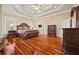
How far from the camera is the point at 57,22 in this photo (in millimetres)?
3133

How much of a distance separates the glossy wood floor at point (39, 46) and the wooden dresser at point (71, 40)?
12 centimetres

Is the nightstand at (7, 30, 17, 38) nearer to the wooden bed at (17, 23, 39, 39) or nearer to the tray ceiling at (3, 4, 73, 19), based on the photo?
the wooden bed at (17, 23, 39, 39)

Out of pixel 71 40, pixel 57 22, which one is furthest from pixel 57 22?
pixel 71 40

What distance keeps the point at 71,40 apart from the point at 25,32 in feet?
2.94

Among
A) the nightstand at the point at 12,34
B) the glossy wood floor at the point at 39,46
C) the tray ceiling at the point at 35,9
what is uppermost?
the tray ceiling at the point at 35,9

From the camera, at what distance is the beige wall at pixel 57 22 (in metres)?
3.12

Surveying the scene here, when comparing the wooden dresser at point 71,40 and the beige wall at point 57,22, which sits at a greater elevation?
the beige wall at point 57,22

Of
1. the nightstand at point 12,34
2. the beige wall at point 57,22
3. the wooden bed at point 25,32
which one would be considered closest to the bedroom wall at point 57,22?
the beige wall at point 57,22

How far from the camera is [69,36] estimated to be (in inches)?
124

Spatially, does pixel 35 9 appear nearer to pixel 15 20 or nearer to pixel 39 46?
pixel 15 20

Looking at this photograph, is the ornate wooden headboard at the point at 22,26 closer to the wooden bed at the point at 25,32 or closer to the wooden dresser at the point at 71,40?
the wooden bed at the point at 25,32

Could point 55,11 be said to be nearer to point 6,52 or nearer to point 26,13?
point 26,13

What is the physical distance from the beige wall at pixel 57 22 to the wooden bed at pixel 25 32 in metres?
0.13

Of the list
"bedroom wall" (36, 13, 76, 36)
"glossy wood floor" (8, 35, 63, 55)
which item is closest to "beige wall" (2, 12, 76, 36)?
"bedroom wall" (36, 13, 76, 36)
